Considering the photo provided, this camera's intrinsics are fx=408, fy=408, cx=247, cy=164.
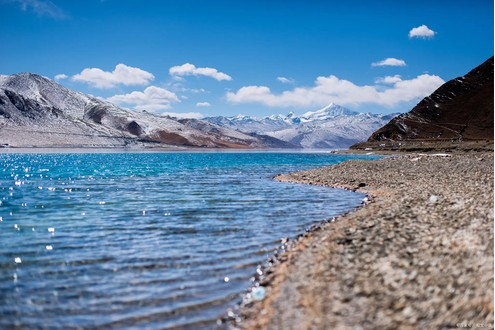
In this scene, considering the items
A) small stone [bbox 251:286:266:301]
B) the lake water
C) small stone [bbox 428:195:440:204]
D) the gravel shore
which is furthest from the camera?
small stone [bbox 428:195:440:204]

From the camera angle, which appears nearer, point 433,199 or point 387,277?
point 387,277

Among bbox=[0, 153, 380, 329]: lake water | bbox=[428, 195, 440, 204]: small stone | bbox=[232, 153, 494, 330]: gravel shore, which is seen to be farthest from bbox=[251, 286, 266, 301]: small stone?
bbox=[428, 195, 440, 204]: small stone

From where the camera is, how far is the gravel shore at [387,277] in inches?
389

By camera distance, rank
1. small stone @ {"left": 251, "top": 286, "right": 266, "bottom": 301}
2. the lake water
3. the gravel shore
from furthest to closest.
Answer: small stone @ {"left": 251, "top": 286, "right": 266, "bottom": 301}, the lake water, the gravel shore

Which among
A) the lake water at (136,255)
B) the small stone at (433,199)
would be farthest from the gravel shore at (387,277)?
the small stone at (433,199)

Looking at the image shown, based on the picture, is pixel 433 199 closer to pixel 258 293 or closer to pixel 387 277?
pixel 387 277

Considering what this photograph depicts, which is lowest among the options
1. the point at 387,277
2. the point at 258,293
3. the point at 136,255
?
the point at 258,293

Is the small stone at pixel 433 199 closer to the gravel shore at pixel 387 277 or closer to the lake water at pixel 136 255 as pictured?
the gravel shore at pixel 387 277

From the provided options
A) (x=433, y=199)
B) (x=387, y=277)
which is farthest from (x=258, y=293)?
(x=433, y=199)

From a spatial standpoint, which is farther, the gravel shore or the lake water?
the lake water

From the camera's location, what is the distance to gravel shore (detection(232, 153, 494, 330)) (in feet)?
32.4

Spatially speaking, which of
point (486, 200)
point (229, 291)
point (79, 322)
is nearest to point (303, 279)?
point (229, 291)

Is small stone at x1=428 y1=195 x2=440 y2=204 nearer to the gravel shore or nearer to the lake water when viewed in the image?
the gravel shore

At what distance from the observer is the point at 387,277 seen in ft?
40.3
